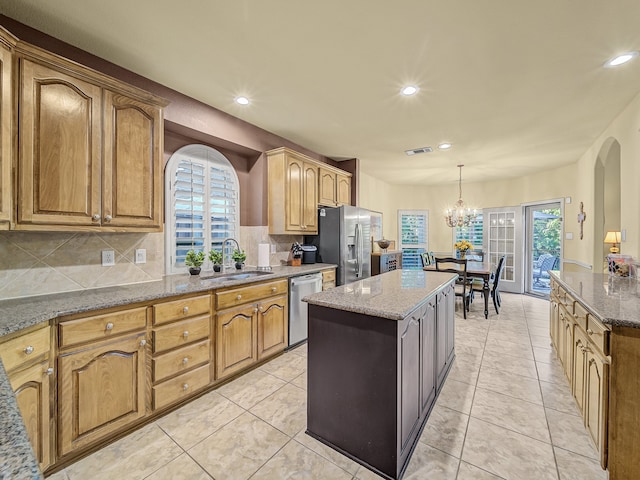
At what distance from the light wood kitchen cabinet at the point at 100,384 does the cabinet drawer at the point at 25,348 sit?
0.08m

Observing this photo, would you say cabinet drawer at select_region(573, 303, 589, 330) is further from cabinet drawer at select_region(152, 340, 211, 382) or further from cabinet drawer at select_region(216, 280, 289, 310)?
cabinet drawer at select_region(152, 340, 211, 382)

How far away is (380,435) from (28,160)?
2573mm

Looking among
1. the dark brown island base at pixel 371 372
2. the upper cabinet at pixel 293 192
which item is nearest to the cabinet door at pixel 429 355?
the dark brown island base at pixel 371 372

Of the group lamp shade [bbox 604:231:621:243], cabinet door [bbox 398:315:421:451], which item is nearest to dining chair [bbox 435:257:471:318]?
lamp shade [bbox 604:231:621:243]

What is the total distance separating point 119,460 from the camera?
1.69 meters

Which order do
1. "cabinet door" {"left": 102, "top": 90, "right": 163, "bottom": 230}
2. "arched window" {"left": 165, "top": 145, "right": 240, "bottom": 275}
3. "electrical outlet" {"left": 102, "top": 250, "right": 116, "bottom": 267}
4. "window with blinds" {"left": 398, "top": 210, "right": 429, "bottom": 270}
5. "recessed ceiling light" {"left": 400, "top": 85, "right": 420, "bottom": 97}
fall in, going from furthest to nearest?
"window with blinds" {"left": 398, "top": 210, "right": 429, "bottom": 270} < "arched window" {"left": 165, "top": 145, "right": 240, "bottom": 275} < "recessed ceiling light" {"left": 400, "top": 85, "right": 420, "bottom": 97} < "electrical outlet" {"left": 102, "top": 250, "right": 116, "bottom": 267} < "cabinet door" {"left": 102, "top": 90, "right": 163, "bottom": 230}

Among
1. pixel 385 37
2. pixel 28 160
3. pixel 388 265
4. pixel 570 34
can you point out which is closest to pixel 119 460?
pixel 28 160

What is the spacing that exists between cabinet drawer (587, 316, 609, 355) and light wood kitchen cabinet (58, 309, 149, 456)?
275cm

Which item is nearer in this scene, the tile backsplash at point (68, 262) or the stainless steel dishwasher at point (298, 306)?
the tile backsplash at point (68, 262)

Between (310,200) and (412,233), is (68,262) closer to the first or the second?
(310,200)

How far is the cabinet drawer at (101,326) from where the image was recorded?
161cm

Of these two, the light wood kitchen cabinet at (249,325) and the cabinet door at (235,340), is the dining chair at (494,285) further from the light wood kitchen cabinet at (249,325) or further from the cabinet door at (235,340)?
the cabinet door at (235,340)

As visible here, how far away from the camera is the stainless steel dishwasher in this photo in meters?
3.14

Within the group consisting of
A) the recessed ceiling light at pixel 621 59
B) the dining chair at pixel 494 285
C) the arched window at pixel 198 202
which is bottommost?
the dining chair at pixel 494 285
